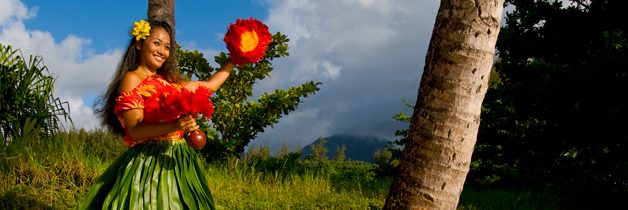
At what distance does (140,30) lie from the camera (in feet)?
12.9

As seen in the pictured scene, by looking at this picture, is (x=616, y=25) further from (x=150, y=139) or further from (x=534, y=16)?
(x=150, y=139)


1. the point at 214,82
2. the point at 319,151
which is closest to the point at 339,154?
the point at 319,151

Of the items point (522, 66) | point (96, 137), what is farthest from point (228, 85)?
point (96, 137)

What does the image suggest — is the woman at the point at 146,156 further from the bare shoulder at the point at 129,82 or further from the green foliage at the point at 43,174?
the green foliage at the point at 43,174

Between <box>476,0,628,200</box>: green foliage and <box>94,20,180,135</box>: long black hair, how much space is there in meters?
4.76

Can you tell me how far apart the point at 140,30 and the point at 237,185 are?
3.77 m

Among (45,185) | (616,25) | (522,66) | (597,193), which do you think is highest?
(616,25)

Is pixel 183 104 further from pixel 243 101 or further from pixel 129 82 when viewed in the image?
pixel 243 101

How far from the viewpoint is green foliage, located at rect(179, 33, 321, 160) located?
8602 mm

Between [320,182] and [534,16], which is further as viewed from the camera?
[534,16]

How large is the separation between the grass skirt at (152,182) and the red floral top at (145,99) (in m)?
0.10

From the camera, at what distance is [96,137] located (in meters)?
13.4

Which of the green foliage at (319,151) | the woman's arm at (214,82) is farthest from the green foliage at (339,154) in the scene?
the woman's arm at (214,82)

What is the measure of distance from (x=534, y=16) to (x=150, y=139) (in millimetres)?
6827
